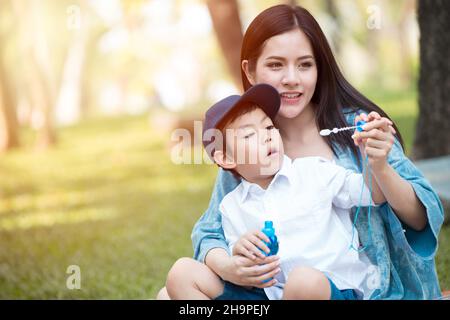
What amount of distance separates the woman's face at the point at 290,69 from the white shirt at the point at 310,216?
0.77 ft

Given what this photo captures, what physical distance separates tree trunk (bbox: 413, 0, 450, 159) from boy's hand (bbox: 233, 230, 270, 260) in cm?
330

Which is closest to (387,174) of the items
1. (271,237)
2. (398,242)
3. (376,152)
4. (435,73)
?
(376,152)

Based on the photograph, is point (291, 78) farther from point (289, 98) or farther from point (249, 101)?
point (249, 101)

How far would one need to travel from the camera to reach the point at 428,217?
2236 millimetres

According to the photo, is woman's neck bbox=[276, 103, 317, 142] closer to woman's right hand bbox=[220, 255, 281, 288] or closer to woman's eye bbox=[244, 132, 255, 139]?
woman's eye bbox=[244, 132, 255, 139]

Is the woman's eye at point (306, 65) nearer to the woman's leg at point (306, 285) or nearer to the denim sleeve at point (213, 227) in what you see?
the denim sleeve at point (213, 227)

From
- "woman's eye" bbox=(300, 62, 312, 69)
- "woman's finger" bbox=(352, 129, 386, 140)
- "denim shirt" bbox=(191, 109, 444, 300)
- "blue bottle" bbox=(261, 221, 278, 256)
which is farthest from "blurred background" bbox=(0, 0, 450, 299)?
"blue bottle" bbox=(261, 221, 278, 256)

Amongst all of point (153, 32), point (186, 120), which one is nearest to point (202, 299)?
point (186, 120)

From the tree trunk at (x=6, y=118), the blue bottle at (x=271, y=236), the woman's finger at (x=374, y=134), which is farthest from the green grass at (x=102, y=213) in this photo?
the blue bottle at (x=271, y=236)

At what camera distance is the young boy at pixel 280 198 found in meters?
2.21

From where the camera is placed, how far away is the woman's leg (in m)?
2.01

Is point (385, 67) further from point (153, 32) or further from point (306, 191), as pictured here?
point (306, 191)

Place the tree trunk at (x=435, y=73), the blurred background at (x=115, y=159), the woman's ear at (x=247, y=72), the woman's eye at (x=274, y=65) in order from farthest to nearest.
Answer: the tree trunk at (x=435, y=73) < the blurred background at (x=115, y=159) < the woman's ear at (x=247, y=72) < the woman's eye at (x=274, y=65)

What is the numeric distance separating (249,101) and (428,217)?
0.71 meters
